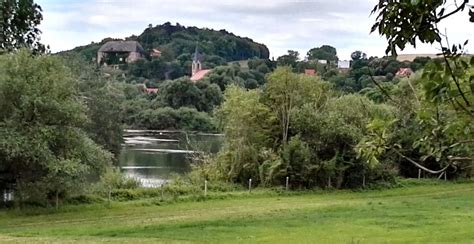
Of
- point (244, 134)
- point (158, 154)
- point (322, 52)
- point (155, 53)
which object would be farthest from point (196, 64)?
point (244, 134)

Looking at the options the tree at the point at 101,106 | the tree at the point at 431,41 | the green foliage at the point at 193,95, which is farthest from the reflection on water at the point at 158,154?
the tree at the point at 431,41

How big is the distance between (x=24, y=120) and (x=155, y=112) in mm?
62202

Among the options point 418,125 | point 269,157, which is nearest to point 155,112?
point 269,157

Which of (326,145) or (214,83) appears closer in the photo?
(326,145)

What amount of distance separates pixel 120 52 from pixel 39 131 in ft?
485

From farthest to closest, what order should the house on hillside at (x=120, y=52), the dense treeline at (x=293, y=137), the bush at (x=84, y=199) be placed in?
1. the house on hillside at (x=120, y=52)
2. the dense treeline at (x=293, y=137)
3. the bush at (x=84, y=199)

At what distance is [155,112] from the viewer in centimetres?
8469

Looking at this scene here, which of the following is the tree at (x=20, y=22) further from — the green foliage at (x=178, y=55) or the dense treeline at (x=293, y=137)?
the green foliage at (x=178, y=55)

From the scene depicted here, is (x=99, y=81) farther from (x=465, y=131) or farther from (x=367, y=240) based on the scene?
(x=465, y=131)

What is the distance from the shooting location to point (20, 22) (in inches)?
1655

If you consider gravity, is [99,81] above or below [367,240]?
above

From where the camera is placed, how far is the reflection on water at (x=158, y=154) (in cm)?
3935

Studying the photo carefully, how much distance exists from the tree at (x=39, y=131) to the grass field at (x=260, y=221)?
121 cm

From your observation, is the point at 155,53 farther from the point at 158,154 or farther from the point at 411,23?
the point at 411,23
